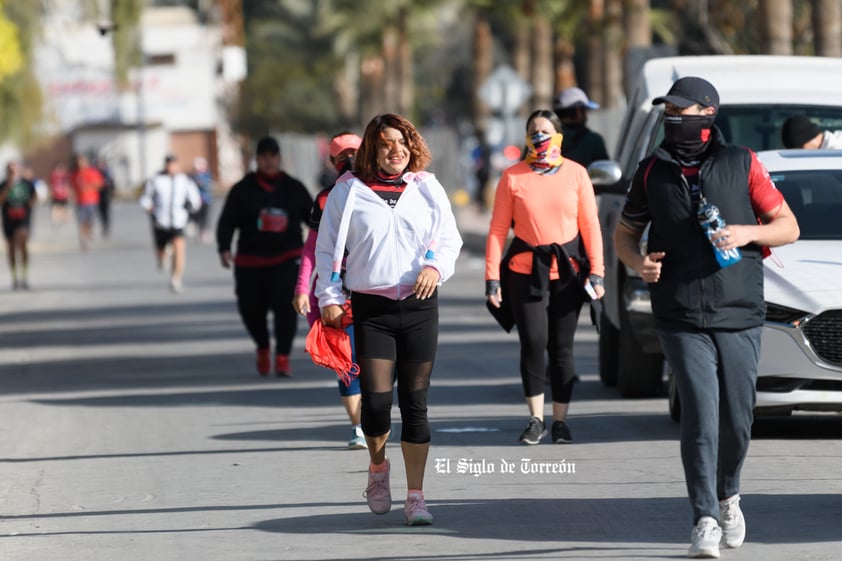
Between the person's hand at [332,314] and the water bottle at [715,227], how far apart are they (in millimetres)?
1811

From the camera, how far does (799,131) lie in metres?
12.3

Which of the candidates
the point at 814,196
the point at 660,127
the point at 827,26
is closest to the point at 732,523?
the point at 814,196

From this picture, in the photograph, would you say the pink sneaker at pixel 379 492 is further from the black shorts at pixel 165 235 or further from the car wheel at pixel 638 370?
the black shorts at pixel 165 235

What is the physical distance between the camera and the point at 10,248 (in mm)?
29406

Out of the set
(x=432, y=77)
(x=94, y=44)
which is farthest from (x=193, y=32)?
(x=432, y=77)

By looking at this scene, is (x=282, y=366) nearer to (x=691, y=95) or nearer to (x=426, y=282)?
(x=426, y=282)

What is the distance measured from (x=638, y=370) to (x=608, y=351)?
32.6 inches

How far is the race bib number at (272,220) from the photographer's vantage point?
15.3 m

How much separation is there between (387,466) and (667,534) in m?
1.36

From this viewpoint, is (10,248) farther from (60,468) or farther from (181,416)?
(60,468)

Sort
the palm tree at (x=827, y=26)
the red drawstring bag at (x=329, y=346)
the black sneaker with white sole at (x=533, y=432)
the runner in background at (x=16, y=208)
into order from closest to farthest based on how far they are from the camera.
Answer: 1. the red drawstring bag at (x=329, y=346)
2. the black sneaker with white sole at (x=533, y=432)
3. the palm tree at (x=827, y=26)
4. the runner in background at (x=16, y=208)

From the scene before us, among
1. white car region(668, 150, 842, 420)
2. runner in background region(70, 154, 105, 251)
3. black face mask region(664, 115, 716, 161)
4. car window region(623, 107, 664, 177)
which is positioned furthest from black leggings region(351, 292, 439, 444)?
runner in background region(70, 154, 105, 251)

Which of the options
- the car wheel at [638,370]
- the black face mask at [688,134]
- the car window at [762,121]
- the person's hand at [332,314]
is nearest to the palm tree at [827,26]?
the car window at [762,121]

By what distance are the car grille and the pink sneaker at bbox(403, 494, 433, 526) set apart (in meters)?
2.84
